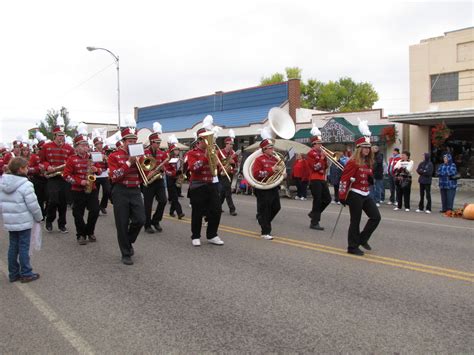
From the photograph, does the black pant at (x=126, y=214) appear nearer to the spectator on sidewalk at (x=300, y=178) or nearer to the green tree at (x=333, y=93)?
the spectator on sidewalk at (x=300, y=178)

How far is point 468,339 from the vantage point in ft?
12.0

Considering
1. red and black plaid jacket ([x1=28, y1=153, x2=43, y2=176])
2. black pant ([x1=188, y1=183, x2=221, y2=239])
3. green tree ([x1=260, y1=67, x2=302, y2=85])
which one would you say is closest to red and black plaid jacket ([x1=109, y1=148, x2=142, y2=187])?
black pant ([x1=188, y1=183, x2=221, y2=239])

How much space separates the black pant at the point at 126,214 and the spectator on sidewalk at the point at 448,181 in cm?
905

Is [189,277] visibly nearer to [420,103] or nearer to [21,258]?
[21,258]

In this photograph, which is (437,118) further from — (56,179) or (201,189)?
(56,179)

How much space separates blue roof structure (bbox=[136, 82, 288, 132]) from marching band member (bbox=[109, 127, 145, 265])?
20.2 metres

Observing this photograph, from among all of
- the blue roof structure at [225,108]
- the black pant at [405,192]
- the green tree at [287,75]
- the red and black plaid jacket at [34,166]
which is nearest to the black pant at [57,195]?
the red and black plaid jacket at [34,166]

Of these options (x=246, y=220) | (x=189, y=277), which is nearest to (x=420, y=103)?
(x=246, y=220)

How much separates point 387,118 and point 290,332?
1834 cm

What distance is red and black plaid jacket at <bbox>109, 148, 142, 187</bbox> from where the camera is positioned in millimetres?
6395

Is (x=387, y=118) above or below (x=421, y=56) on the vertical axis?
below

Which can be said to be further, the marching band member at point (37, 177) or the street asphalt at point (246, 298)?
the marching band member at point (37, 177)

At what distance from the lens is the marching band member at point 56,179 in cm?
903

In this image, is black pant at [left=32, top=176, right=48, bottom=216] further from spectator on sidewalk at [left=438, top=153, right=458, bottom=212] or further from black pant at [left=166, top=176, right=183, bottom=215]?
spectator on sidewalk at [left=438, top=153, right=458, bottom=212]
